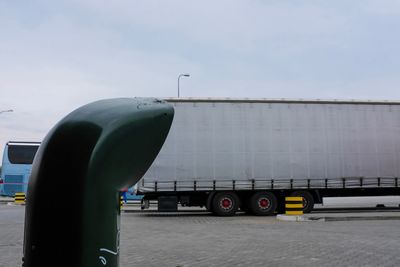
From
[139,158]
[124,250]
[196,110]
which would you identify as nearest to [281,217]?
[196,110]

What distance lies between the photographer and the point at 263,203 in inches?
701

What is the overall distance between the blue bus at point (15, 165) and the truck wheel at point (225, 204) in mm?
20130

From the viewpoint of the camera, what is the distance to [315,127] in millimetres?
18438

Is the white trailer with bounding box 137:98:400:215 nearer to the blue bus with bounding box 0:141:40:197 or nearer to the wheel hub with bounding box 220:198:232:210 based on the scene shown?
the wheel hub with bounding box 220:198:232:210

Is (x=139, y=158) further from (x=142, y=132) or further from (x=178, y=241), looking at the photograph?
(x=178, y=241)

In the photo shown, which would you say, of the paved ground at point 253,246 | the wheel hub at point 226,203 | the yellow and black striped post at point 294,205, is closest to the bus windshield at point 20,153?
→ the wheel hub at point 226,203

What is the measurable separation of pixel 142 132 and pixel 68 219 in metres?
0.52

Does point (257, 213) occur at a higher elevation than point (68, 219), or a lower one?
lower

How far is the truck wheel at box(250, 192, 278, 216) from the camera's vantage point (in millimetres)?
17750

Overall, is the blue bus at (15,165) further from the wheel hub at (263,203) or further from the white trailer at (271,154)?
the wheel hub at (263,203)

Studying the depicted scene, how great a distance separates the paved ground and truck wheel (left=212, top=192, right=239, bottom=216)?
498 cm

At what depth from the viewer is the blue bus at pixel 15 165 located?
1307 inches

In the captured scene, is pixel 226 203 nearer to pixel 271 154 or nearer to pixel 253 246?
pixel 271 154

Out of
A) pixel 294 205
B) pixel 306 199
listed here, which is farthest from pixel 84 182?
pixel 306 199
